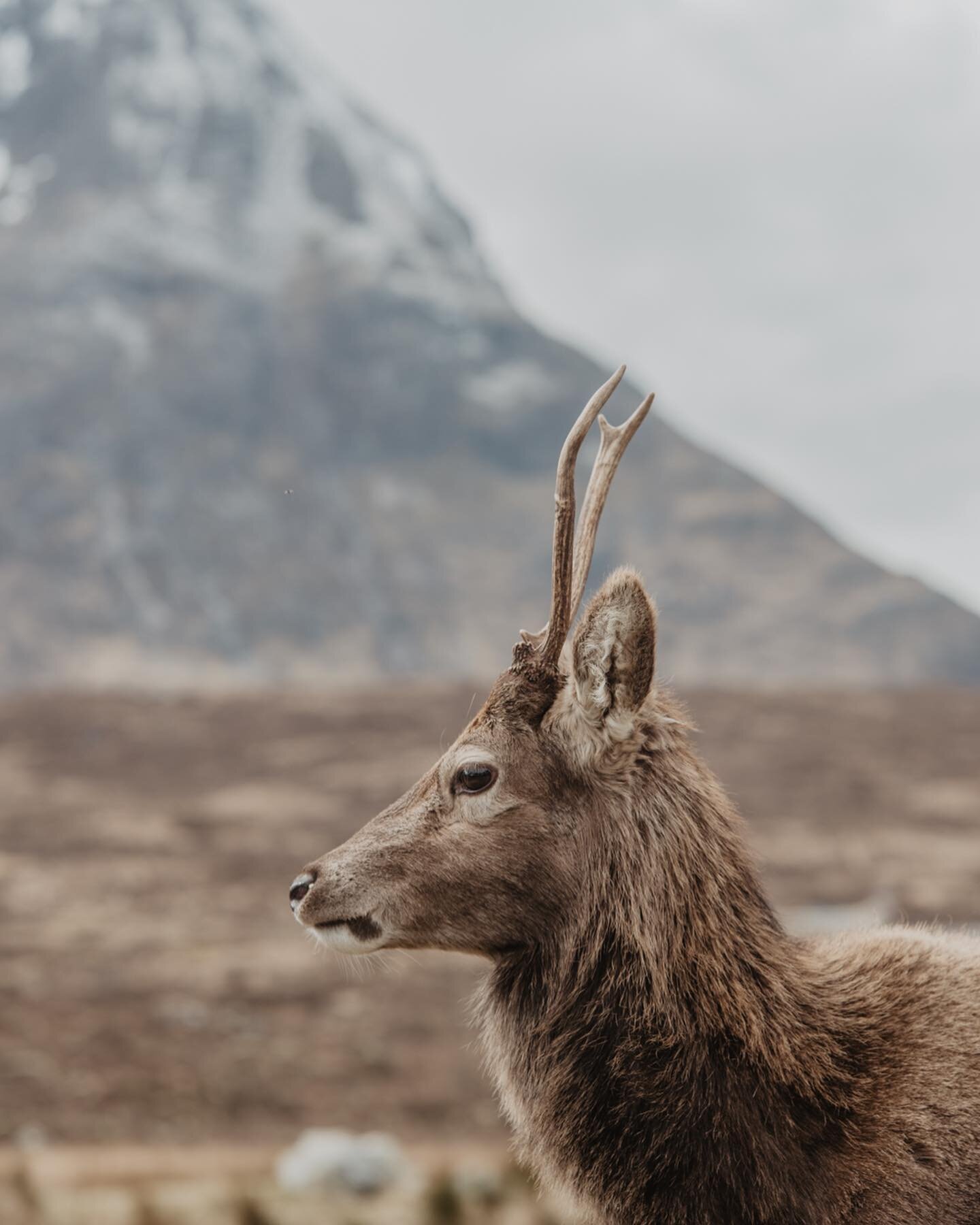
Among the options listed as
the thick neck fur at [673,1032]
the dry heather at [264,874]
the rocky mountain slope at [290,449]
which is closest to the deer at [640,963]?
the thick neck fur at [673,1032]

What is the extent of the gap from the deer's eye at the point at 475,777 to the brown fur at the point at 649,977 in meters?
0.02

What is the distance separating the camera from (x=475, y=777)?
3.26 meters

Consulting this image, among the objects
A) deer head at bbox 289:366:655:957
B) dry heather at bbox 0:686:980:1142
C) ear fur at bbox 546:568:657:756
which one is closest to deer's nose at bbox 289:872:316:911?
deer head at bbox 289:366:655:957

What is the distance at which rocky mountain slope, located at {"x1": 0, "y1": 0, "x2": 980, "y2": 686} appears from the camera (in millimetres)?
67562

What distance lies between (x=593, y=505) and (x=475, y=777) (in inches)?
27.6

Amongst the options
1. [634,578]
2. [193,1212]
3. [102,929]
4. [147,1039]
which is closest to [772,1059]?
[634,578]

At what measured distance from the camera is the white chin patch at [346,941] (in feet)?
10.7

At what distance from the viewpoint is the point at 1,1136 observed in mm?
12898

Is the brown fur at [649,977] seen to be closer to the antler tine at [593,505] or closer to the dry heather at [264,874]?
the antler tine at [593,505]

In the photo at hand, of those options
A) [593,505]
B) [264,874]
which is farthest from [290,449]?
[593,505]

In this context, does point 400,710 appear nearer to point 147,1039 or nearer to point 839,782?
point 839,782

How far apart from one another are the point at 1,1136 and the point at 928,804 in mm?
21366

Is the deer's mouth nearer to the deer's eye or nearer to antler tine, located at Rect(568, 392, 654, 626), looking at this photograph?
the deer's eye

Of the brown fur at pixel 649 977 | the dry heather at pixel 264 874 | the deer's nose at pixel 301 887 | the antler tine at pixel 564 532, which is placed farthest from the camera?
the dry heather at pixel 264 874
